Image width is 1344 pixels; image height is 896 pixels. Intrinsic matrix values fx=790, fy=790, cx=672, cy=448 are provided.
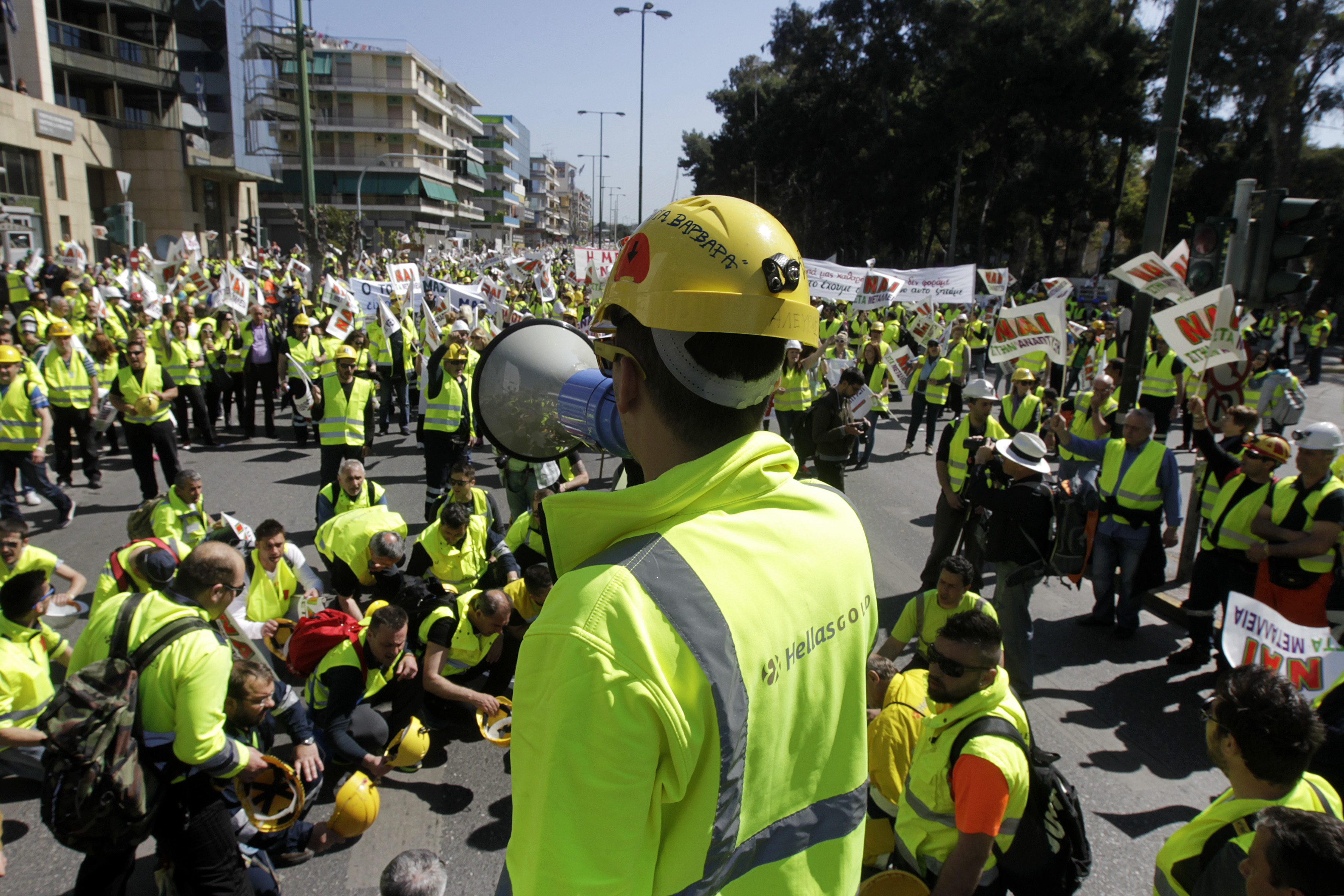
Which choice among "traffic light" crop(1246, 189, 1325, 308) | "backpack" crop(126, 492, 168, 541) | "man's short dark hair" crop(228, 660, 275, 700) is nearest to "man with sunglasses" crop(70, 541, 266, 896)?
"man's short dark hair" crop(228, 660, 275, 700)

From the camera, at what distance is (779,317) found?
1.16 metres

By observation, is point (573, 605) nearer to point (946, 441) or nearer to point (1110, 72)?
point (946, 441)

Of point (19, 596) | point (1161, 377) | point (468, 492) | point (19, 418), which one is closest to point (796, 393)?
point (468, 492)

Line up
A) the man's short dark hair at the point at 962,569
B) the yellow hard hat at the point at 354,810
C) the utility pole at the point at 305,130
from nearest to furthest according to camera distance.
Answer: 1. the yellow hard hat at the point at 354,810
2. the man's short dark hair at the point at 962,569
3. the utility pole at the point at 305,130

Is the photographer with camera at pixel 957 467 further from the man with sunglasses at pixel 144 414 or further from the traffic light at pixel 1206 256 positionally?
the man with sunglasses at pixel 144 414

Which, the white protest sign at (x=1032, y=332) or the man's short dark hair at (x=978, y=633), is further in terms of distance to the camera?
the white protest sign at (x=1032, y=332)

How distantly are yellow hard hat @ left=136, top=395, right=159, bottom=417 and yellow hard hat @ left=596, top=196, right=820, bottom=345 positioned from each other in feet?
32.0

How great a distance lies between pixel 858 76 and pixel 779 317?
47.2 m

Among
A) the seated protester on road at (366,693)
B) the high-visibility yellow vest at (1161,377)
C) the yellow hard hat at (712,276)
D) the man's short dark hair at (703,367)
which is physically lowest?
the seated protester on road at (366,693)

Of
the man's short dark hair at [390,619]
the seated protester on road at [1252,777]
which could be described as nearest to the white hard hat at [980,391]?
the seated protester on road at [1252,777]

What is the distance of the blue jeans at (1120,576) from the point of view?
643 centimetres

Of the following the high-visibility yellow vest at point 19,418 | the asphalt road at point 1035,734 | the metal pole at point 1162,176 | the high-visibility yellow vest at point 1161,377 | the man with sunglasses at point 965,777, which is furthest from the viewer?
the high-visibility yellow vest at point 1161,377

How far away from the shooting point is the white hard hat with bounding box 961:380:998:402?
724 centimetres

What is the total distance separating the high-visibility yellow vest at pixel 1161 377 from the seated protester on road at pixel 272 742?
12.3 metres
